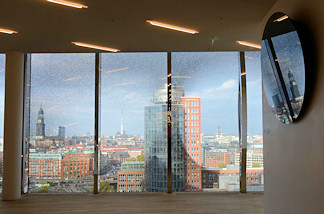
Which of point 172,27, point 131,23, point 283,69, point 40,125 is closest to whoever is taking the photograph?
point 283,69

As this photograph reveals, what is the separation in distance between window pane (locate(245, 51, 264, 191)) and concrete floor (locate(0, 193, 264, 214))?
1.23 ft

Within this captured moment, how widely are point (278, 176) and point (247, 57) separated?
3.27m

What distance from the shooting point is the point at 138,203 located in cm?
536

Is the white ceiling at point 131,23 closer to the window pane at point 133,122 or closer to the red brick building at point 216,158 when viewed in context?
the window pane at point 133,122

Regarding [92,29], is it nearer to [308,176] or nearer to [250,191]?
[308,176]

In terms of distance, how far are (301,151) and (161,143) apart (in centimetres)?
351

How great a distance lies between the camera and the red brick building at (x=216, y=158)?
6.19 m

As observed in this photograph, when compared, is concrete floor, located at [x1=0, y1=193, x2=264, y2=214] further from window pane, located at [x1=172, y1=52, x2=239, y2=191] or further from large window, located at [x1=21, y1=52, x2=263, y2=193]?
window pane, located at [x1=172, y1=52, x2=239, y2=191]

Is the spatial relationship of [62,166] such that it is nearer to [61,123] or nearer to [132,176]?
[61,123]

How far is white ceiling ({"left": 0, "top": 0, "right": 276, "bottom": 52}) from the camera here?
149 inches

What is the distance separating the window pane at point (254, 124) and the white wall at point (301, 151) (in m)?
2.23

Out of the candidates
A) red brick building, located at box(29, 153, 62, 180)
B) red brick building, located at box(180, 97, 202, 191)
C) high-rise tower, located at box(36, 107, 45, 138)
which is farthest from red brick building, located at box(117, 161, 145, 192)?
high-rise tower, located at box(36, 107, 45, 138)

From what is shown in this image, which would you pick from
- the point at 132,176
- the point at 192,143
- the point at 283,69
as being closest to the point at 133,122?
the point at 132,176

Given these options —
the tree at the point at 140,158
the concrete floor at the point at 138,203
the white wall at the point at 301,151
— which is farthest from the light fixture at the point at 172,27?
the concrete floor at the point at 138,203
